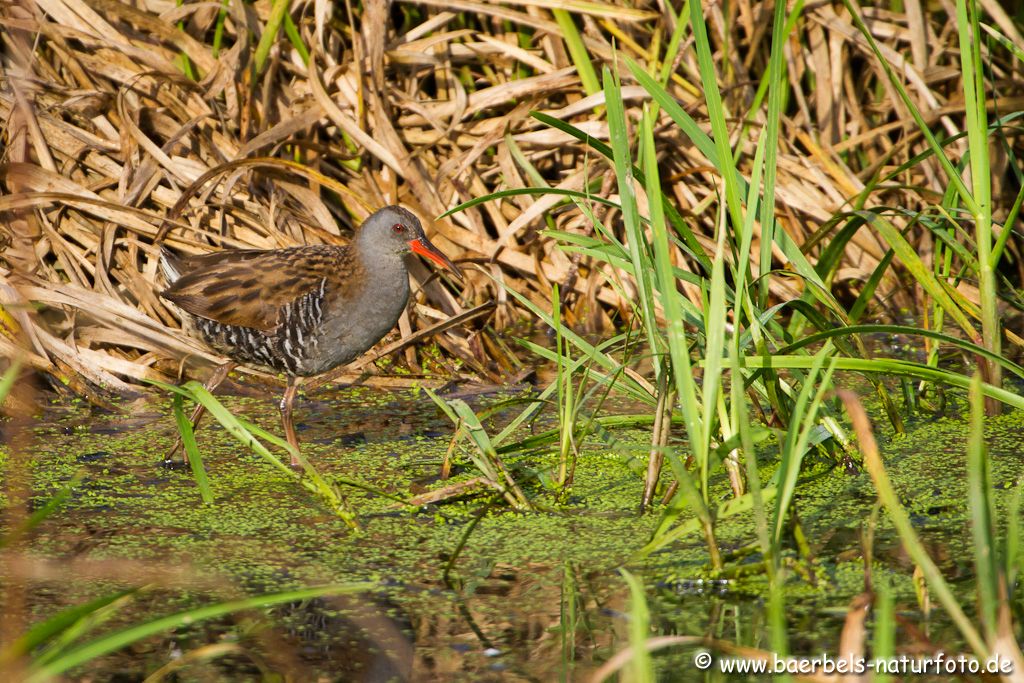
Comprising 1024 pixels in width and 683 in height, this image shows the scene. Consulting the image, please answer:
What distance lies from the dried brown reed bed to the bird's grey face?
1.28 ft

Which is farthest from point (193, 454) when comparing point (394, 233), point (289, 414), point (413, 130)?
point (413, 130)

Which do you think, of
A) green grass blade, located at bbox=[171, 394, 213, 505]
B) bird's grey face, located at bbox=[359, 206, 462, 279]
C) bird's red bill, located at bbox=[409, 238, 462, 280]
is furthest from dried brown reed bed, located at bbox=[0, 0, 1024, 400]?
green grass blade, located at bbox=[171, 394, 213, 505]

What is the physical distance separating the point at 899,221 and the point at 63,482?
326cm

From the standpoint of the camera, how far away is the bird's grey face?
12.5ft

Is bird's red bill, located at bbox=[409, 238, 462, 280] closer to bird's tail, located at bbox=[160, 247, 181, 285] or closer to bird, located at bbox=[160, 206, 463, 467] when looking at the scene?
bird, located at bbox=[160, 206, 463, 467]

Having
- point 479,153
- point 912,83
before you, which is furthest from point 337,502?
point 912,83

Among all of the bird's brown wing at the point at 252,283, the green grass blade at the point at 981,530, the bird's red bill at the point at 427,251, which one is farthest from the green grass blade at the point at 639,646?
the bird's red bill at the point at 427,251

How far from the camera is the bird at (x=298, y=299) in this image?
363cm

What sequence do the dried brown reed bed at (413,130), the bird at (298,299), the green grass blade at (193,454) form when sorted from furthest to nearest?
the dried brown reed bed at (413,130) < the bird at (298,299) < the green grass blade at (193,454)

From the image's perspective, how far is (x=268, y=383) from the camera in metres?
4.21

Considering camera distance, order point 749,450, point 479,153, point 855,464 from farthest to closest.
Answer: point 479,153
point 855,464
point 749,450

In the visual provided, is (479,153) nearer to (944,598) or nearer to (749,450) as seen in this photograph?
(749,450)

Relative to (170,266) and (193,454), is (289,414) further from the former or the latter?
(193,454)

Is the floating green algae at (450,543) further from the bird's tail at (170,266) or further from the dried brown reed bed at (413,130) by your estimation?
the dried brown reed bed at (413,130)
